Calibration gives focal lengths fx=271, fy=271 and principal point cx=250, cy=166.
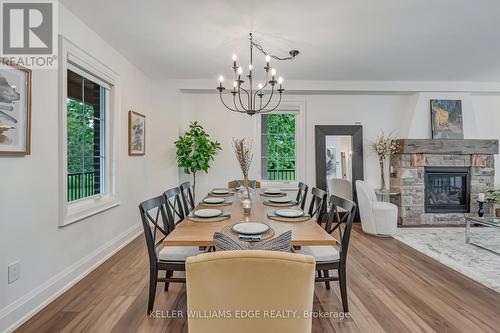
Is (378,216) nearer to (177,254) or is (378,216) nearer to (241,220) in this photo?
(241,220)

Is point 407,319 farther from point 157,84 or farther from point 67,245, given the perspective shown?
point 157,84

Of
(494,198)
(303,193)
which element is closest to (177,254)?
(303,193)

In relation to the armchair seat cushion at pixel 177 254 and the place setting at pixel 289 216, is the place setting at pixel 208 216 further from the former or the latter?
the place setting at pixel 289 216

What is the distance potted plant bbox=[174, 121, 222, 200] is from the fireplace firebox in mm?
4105

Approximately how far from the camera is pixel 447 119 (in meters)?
5.12

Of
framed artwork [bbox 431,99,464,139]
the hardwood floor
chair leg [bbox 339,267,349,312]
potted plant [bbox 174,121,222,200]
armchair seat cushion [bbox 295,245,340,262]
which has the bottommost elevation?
the hardwood floor

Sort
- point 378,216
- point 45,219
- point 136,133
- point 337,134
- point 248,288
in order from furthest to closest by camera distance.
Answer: point 337,134 < point 378,216 < point 136,133 < point 45,219 < point 248,288

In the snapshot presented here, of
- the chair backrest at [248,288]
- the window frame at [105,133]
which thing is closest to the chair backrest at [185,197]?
the window frame at [105,133]

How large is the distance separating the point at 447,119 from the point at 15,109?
6.32m

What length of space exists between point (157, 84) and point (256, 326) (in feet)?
15.0

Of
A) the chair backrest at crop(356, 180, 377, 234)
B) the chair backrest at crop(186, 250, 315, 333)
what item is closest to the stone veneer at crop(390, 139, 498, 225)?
the chair backrest at crop(356, 180, 377, 234)

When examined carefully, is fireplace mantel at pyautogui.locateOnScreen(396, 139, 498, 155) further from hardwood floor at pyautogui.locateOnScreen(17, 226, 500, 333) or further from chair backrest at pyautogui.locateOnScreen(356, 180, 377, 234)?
hardwood floor at pyautogui.locateOnScreen(17, 226, 500, 333)

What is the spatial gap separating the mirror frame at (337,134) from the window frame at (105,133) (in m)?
3.47

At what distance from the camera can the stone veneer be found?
16.4 feet
